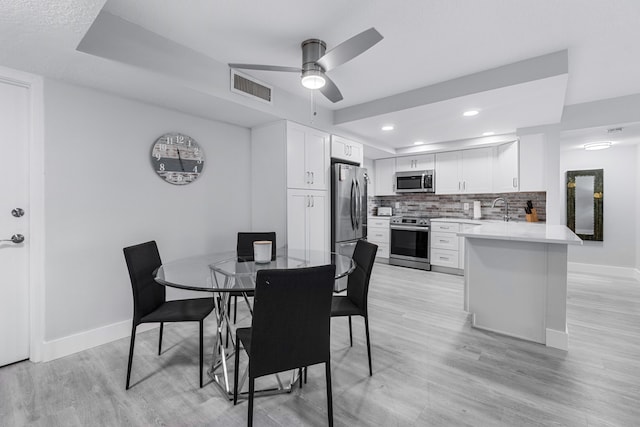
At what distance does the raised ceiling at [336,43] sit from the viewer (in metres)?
1.85

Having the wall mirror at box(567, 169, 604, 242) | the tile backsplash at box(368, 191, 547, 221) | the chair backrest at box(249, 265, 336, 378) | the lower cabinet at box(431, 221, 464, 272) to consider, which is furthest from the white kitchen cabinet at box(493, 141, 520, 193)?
the chair backrest at box(249, 265, 336, 378)

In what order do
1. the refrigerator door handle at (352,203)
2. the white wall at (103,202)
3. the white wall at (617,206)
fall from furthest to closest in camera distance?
the white wall at (617,206) < the refrigerator door handle at (352,203) < the white wall at (103,202)

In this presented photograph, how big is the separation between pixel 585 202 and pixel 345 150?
4332 mm

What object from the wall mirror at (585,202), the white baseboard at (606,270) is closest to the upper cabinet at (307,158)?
the wall mirror at (585,202)

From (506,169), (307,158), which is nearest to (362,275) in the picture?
(307,158)

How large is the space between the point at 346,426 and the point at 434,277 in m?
3.55

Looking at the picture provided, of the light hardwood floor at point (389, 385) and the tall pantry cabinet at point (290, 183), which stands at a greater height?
the tall pantry cabinet at point (290, 183)

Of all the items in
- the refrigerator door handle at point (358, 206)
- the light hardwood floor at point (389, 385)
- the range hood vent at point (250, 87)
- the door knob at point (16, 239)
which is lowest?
the light hardwood floor at point (389, 385)

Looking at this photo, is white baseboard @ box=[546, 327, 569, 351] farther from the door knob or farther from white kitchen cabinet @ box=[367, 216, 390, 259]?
the door knob

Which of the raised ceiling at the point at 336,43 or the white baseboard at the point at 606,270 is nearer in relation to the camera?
the raised ceiling at the point at 336,43

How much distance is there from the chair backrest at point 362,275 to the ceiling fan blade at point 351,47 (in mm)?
1268

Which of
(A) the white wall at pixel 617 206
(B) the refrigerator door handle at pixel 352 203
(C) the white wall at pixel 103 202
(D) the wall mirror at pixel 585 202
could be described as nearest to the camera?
(C) the white wall at pixel 103 202

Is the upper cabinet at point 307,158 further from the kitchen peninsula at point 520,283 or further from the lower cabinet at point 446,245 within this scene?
the lower cabinet at point 446,245

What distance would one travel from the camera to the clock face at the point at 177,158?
2.86 m
